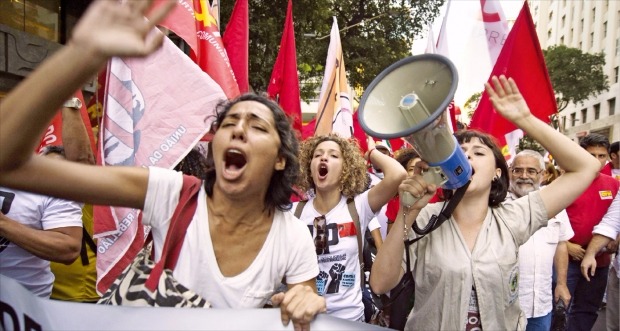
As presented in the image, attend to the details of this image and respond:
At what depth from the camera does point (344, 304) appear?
303cm

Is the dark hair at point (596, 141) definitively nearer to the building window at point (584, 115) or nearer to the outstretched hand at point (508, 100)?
the outstretched hand at point (508, 100)

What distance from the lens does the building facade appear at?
39.0 meters

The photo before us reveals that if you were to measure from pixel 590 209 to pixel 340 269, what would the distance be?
8.99 feet

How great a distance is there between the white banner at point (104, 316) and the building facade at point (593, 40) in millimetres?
33269

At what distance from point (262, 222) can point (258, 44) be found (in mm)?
10448

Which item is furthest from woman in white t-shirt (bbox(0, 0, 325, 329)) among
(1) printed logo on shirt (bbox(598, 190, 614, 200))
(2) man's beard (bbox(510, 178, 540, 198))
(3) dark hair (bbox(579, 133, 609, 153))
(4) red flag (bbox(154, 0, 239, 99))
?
(3) dark hair (bbox(579, 133, 609, 153))

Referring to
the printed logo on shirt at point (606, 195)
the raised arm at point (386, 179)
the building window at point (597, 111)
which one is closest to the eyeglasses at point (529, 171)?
the printed logo on shirt at point (606, 195)

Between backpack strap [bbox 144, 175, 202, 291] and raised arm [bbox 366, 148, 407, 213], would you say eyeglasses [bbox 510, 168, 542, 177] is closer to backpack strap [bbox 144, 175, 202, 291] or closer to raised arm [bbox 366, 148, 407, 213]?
raised arm [bbox 366, 148, 407, 213]

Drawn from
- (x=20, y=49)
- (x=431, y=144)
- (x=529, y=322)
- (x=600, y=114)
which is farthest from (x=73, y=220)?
(x=600, y=114)

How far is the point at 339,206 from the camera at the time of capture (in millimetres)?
3344

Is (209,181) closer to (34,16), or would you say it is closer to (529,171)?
(529,171)

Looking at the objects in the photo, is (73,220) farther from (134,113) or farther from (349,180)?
(349,180)

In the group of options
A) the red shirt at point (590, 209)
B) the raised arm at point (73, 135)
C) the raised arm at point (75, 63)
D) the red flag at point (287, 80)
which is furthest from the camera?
the red flag at point (287, 80)

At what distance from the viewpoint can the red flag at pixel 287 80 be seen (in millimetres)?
4852
